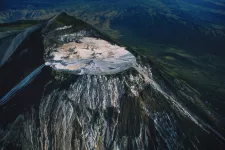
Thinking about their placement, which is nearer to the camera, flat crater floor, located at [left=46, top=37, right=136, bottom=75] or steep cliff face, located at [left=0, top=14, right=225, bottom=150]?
steep cliff face, located at [left=0, top=14, right=225, bottom=150]

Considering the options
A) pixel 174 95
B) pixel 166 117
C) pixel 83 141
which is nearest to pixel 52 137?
pixel 83 141

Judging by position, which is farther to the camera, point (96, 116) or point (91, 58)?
point (91, 58)

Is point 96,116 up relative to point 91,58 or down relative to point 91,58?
down

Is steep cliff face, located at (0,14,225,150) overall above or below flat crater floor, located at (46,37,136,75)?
below

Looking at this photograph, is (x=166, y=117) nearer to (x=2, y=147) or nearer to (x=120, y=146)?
(x=120, y=146)

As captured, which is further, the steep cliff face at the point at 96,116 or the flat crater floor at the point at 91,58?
the flat crater floor at the point at 91,58
